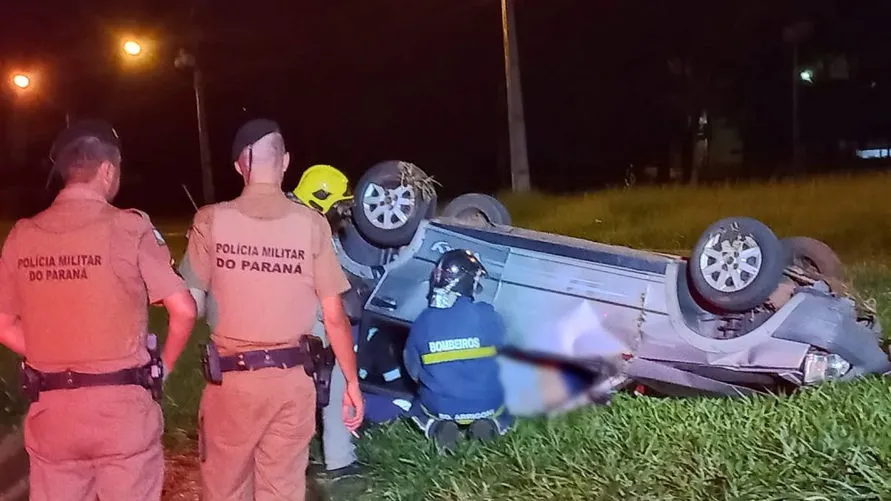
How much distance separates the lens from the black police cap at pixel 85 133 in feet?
12.1

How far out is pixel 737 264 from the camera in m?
5.72

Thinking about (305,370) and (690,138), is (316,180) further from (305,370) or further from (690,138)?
(690,138)

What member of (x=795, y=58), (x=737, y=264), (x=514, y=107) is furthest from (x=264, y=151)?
(x=795, y=58)

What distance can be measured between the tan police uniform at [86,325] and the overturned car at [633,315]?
8.32ft

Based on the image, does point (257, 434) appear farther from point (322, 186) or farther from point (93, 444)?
point (322, 186)

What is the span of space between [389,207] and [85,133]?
9.82 feet

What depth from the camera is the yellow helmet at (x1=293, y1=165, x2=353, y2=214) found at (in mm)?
6242

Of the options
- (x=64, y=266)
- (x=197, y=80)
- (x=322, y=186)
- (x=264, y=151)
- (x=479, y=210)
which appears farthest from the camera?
(x=197, y=80)

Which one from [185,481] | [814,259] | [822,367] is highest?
[814,259]

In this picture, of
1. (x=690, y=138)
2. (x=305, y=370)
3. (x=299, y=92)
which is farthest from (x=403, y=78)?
(x=305, y=370)

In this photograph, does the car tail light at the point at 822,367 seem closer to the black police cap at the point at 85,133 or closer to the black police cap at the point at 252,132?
the black police cap at the point at 252,132

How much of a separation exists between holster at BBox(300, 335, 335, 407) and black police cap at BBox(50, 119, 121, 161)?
1.03 meters

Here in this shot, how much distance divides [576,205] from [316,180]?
431 inches

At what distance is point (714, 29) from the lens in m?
30.9
